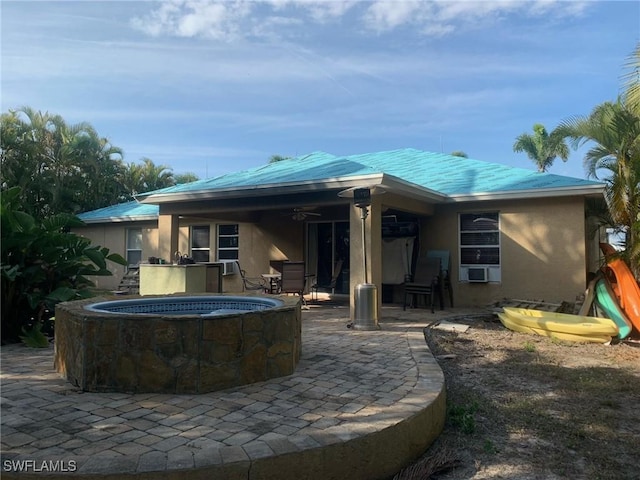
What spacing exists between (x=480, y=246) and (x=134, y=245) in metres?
12.9

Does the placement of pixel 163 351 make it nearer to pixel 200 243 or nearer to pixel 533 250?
pixel 533 250

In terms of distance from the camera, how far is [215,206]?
10.7 metres

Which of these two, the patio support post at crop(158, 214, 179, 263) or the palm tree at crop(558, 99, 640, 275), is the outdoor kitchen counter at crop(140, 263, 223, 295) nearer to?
the patio support post at crop(158, 214, 179, 263)

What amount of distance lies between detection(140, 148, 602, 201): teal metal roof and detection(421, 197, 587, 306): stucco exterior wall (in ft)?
1.64

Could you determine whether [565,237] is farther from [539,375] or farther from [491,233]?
[539,375]

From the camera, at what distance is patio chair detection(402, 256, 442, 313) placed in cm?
1014

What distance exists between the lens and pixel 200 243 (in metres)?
15.5

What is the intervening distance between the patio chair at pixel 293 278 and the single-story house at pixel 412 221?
4.58 ft

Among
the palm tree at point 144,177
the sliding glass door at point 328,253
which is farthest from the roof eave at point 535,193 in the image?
the palm tree at point 144,177

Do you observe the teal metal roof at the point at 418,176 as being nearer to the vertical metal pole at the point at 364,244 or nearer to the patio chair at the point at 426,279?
the vertical metal pole at the point at 364,244

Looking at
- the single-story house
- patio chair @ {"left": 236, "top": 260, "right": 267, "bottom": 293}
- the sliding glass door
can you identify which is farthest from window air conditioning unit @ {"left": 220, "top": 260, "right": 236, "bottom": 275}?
the sliding glass door

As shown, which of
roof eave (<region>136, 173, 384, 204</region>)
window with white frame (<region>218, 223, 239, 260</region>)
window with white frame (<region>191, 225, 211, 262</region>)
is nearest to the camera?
roof eave (<region>136, 173, 384, 204</region>)

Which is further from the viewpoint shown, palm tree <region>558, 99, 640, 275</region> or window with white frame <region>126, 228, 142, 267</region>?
window with white frame <region>126, 228, 142, 267</region>

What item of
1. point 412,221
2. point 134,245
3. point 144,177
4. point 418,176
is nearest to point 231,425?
point 412,221
